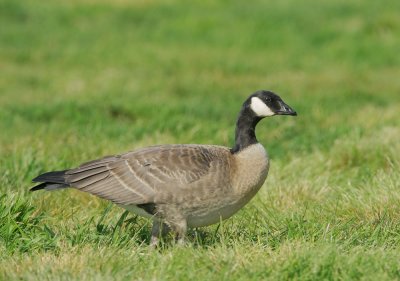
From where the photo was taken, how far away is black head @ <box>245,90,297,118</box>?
20.1ft

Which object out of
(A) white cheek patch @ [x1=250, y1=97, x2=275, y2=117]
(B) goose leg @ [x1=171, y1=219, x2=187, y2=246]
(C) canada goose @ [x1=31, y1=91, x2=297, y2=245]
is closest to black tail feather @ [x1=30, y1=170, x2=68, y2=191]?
(C) canada goose @ [x1=31, y1=91, x2=297, y2=245]

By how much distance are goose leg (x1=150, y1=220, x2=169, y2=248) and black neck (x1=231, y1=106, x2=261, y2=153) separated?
78cm

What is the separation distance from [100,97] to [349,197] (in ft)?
20.0

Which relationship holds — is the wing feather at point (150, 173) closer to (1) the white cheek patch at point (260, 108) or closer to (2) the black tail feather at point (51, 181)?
(2) the black tail feather at point (51, 181)

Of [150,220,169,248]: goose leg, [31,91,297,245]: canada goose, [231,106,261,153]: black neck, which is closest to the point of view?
[31,91,297,245]: canada goose

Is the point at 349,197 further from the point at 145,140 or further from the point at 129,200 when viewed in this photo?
the point at 145,140

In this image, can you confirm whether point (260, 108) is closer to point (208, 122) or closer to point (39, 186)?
point (39, 186)

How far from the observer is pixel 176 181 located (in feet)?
18.5

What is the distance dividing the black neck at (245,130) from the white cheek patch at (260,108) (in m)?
0.04

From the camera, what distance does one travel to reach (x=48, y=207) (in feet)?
21.2

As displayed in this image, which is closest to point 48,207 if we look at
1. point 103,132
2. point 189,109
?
point 103,132

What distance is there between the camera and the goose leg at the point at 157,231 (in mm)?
5715

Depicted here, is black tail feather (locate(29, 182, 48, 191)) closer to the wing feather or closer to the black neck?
the wing feather

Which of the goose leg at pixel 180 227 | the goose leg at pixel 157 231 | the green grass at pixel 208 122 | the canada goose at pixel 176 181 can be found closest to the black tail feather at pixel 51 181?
the canada goose at pixel 176 181
